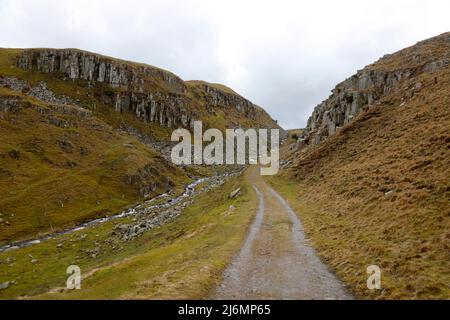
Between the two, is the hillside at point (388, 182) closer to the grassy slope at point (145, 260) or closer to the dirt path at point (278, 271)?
the dirt path at point (278, 271)

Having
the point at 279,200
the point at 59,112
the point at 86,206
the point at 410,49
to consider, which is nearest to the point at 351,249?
the point at 279,200

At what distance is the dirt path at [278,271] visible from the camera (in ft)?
61.6

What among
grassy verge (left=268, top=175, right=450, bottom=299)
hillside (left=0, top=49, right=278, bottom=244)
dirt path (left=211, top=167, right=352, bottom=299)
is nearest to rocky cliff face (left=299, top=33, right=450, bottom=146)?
grassy verge (left=268, top=175, right=450, bottom=299)

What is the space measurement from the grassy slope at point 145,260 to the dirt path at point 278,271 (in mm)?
1263

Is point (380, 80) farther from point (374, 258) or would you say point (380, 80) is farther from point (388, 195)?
point (374, 258)

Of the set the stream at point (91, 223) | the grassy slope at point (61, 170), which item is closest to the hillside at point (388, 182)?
the stream at point (91, 223)

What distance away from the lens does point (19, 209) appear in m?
86.7

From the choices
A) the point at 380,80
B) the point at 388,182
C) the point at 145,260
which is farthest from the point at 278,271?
the point at 380,80

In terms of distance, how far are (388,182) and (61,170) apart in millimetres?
104704

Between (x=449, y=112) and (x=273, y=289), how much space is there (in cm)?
4571

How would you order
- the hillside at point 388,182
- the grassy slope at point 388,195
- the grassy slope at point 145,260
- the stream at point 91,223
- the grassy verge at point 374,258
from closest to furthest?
the grassy verge at point 374,258 → the grassy slope at point 388,195 → the grassy slope at point 145,260 → the hillside at point 388,182 → the stream at point 91,223

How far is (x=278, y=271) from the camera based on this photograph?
892 inches

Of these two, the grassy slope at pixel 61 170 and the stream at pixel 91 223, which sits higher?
the grassy slope at pixel 61 170

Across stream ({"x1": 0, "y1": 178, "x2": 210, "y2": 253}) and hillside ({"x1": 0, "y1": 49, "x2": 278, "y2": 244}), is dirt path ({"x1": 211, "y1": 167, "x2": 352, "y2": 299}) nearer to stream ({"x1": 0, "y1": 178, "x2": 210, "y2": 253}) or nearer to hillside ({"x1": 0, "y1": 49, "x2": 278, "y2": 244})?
Answer: stream ({"x1": 0, "y1": 178, "x2": 210, "y2": 253})
